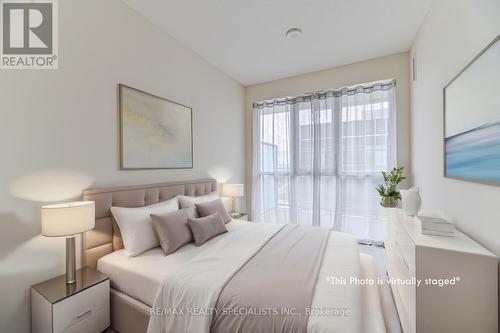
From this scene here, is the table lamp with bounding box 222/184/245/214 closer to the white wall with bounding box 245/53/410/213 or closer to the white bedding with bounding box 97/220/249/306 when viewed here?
the white bedding with bounding box 97/220/249/306

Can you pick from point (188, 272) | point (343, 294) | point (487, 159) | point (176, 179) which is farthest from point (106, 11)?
point (487, 159)

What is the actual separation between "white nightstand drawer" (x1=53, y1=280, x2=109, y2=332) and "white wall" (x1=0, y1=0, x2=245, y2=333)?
412mm

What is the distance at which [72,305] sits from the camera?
4.24ft

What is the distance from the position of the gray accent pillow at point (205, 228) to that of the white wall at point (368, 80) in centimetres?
267

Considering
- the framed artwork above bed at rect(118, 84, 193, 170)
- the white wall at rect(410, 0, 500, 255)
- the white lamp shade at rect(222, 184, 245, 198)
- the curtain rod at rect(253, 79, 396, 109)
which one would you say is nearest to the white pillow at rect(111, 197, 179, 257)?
the framed artwork above bed at rect(118, 84, 193, 170)

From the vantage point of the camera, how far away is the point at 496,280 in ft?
3.33

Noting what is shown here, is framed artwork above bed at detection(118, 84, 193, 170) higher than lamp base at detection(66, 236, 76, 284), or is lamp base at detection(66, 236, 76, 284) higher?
framed artwork above bed at detection(118, 84, 193, 170)

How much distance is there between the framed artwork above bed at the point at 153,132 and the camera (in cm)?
198

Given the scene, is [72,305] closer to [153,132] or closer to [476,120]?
[153,132]

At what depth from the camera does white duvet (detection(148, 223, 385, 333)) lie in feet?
3.32

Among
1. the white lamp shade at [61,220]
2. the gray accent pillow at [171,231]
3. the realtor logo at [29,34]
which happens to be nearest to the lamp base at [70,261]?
the white lamp shade at [61,220]

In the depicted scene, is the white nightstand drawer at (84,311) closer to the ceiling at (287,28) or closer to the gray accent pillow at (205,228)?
the gray accent pillow at (205,228)

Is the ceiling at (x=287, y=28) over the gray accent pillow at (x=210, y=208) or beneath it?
over

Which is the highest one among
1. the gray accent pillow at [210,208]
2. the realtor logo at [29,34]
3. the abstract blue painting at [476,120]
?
the realtor logo at [29,34]
